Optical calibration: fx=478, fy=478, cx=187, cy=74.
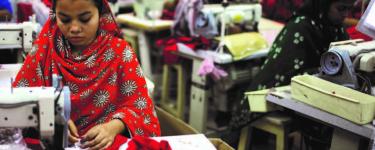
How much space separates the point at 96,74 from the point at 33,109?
0.45 meters

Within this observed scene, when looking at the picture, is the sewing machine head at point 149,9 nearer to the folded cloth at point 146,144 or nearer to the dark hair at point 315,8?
the dark hair at point 315,8

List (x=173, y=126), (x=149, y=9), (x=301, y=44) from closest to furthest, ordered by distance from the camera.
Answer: (x=173, y=126), (x=301, y=44), (x=149, y=9)

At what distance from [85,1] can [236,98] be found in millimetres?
2290

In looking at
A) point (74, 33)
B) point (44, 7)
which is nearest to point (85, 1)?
point (74, 33)

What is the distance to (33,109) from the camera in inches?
51.9

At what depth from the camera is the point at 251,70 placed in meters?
3.43

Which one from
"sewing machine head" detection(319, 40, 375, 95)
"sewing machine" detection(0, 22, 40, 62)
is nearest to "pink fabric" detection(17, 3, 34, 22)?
"sewing machine" detection(0, 22, 40, 62)

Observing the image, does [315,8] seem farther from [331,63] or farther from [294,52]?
[331,63]

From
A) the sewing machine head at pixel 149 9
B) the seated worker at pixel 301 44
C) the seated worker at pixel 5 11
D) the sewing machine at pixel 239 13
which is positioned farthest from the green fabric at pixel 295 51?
the sewing machine head at pixel 149 9

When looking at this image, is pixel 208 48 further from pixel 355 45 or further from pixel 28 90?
pixel 28 90

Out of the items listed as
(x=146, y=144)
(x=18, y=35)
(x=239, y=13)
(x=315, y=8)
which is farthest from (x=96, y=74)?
(x=239, y=13)

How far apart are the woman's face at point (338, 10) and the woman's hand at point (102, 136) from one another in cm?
152

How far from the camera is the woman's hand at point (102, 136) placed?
1.58m

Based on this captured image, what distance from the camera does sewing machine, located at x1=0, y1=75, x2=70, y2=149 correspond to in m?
1.31
